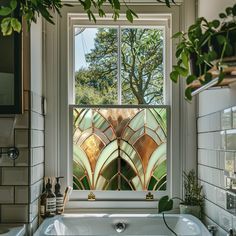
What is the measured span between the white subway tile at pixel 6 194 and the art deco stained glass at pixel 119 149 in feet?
1.90

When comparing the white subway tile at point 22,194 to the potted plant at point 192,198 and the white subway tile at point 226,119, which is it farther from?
the white subway tile at point 226,119

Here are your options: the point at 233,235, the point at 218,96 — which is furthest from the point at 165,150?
the point at 233,235

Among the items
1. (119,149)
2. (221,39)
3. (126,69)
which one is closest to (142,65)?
(126,69)

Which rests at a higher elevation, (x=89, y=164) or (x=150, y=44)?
(x=150, y=44)

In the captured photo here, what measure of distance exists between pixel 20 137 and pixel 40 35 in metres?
0.70

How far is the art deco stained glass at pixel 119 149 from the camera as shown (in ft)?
8.39

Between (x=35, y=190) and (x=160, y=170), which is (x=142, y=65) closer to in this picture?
(x=160, y=170)

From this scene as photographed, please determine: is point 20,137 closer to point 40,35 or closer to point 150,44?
point 40,35

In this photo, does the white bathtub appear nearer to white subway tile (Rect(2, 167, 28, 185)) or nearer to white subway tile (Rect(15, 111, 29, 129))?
white subway tile (Rect(2, 167, 28, 185))

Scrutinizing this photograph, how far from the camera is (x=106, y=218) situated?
2.29 meters

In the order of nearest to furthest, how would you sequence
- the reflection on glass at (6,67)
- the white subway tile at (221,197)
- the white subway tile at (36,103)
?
the white subway tile at (221,197) < the reflection on glass at (6,67) < the white subway tile at (36,103)

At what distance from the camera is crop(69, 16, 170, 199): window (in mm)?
2559

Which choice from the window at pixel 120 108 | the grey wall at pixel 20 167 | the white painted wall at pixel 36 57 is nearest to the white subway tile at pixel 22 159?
the grey wall at pixel 20 167

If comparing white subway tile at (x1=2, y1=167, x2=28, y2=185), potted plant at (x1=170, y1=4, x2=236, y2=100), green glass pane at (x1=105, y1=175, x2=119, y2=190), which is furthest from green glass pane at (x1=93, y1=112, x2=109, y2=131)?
potted plant at (x1=170, y1=4, x2=236, y2=100)
